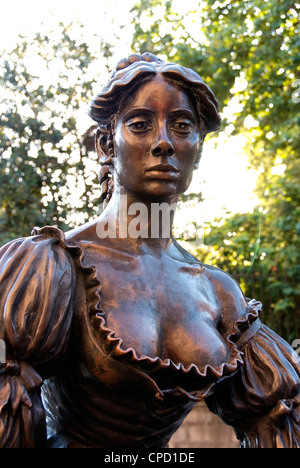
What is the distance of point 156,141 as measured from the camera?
7.31ft

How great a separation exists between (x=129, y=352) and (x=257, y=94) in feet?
28.9

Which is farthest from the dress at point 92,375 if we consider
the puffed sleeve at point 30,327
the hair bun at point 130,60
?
the hair bun at point 130,60

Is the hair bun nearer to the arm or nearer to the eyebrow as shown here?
the eyebrow

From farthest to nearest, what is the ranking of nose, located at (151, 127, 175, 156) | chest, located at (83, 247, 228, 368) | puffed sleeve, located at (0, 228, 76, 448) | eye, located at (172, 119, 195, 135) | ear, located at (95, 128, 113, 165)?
ear, located at (95, 128, 113, 165) < eye, located at (172, 119, 195, 135) < nose, located at (151, 127, 175, 156) < chest, located at (83, 247, 228, 368) < puffed sleeve, located at (0, 228, 76, 448)

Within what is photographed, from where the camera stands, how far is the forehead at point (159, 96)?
2277 millimetres

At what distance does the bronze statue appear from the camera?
1.99 meters

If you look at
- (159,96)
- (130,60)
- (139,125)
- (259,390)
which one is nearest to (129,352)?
(259,390)

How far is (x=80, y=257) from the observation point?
2.19m

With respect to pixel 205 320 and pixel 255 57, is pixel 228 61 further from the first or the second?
pixel 205 320

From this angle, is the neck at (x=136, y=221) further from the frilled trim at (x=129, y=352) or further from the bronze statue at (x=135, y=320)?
the frilled trim at (x=129, y=352)

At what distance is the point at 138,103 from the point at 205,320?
83 cm

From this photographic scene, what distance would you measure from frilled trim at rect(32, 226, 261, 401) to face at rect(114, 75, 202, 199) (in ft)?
1.15

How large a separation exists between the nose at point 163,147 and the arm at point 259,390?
652 mm

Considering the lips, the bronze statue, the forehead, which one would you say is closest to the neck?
Answer: the bronze statue
